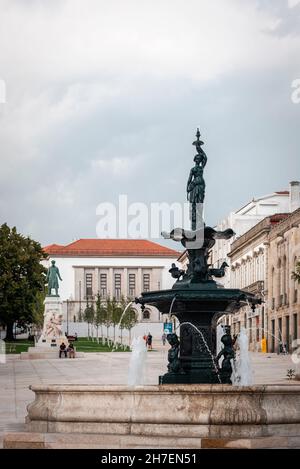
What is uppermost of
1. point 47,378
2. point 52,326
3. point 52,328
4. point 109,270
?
point 109,270

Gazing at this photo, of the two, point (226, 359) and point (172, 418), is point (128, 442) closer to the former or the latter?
point (172, 418)

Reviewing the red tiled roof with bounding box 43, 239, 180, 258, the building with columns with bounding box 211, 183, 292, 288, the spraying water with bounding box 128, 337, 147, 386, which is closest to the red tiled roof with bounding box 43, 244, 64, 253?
the red tiled roof with bounding box 43, 239, 180, 258

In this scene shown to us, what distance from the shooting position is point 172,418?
1427 cm

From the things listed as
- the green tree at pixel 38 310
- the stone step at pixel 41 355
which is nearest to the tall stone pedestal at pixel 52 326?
the stone step at pixel 41 355

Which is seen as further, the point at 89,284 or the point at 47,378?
the point at 89,284

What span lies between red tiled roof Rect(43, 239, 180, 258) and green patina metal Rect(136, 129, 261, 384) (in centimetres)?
13467

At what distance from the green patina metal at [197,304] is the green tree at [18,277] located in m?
65.3

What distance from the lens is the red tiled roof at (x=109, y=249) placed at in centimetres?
15350

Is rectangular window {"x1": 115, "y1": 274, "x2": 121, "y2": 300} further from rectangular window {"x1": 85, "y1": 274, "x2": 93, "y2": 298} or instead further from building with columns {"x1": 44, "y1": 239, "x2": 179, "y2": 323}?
rectangular window {"x1": 85, "y1": 274, "x2": 93, "y2": 298}

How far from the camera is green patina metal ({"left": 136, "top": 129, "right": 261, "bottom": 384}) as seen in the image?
17.2m

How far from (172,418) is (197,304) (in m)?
3.43

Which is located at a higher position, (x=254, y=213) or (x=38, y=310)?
(x=254, y=213)

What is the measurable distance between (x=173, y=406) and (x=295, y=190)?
71.0 meters

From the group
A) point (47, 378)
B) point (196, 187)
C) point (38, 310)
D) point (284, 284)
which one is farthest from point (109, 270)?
point (196, 187)
